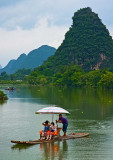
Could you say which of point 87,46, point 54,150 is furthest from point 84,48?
point 54,150

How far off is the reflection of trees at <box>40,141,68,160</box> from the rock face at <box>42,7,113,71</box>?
143790 millimetres

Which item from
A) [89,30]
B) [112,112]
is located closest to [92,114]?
[112,112]

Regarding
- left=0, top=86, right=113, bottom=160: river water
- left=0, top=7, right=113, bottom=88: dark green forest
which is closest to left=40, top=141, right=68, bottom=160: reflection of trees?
left=0, top=86, right=113, bottom=160: river water

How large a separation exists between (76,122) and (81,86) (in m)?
82.2

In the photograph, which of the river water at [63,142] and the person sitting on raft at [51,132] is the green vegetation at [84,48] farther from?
the person sitting on raft at [51,132]

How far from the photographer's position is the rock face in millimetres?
165375

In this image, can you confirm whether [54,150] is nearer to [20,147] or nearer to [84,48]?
[20,147]

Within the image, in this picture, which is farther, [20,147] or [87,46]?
[87,46]

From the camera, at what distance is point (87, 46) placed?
168250 mm

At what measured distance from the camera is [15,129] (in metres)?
23.6

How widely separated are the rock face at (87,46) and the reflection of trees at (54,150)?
144 metres

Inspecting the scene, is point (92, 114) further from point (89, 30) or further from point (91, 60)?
point (89, 30)

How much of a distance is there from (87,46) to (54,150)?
154m

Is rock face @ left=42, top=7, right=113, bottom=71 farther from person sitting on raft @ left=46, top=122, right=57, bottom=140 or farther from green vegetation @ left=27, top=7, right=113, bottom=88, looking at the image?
person sitting on raft @ left=46, top=122, right=57, bottom=140
